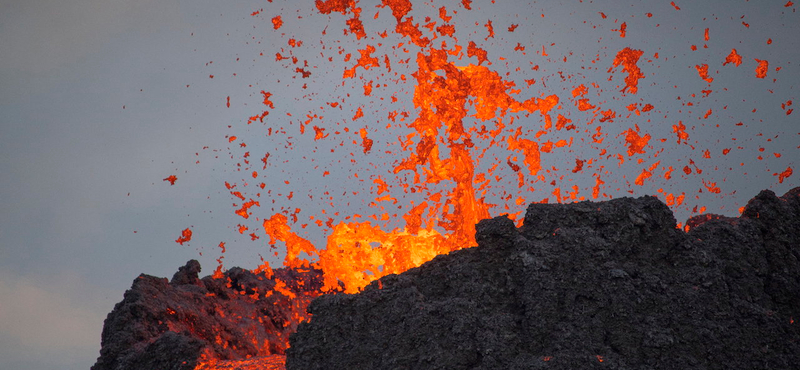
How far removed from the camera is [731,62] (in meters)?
11.6

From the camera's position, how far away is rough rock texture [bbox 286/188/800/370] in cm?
620

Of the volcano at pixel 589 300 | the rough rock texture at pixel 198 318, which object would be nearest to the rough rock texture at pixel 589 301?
the volcano at pixel 589 300

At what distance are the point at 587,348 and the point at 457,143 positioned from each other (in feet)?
21.0

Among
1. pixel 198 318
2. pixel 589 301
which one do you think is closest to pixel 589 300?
Answer: pixel 589 301

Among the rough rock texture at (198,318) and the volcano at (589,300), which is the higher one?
the rough rock texture at (198,318)

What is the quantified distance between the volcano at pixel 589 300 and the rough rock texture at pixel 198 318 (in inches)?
107

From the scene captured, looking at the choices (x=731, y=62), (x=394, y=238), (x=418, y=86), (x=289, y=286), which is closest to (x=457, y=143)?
(x=418, y=86)

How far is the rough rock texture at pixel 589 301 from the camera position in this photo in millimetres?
6195

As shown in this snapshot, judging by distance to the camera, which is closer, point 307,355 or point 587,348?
point 587,348

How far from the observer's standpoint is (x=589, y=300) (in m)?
6.41

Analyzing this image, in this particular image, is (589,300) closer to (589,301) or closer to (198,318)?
(589,301)

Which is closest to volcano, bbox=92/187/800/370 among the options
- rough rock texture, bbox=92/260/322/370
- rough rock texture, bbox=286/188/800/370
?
rough rock texture, bbox=286/188/800/370

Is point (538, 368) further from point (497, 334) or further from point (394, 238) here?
point (394, 238)

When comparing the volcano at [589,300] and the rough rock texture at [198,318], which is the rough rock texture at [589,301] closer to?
the volcano at [589,300]
